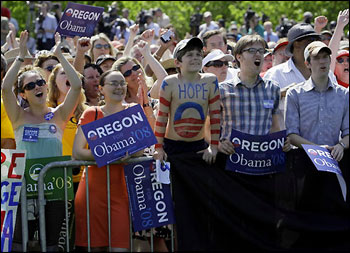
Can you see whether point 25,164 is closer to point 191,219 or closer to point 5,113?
point 5,113

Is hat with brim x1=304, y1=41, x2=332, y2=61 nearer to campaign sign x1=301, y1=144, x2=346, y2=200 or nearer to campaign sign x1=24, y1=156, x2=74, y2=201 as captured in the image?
campaign sign x1=301, y1=144, x2=346, y2=200

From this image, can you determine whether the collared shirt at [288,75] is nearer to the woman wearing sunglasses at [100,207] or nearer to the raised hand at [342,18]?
the raised hand at [342,18]

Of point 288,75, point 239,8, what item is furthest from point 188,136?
point 239,8

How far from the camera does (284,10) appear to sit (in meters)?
34.0

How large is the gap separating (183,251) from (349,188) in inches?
67.4

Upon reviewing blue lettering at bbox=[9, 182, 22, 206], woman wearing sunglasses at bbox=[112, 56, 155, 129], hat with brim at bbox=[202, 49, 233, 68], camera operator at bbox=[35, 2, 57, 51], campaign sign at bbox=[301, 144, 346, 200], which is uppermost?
camera operator at bbox=[35, 2, 57, 51]

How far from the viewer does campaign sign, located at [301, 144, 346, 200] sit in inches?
302

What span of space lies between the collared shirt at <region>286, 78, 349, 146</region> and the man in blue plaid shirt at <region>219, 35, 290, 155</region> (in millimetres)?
215

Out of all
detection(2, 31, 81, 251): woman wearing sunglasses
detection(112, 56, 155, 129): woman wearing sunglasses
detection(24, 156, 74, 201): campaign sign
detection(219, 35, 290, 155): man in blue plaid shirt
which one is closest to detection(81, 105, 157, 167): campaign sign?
detection(24, 156, 74, 201): campaign sign

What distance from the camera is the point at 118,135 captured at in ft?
24.7

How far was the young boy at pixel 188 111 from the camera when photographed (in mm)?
7648

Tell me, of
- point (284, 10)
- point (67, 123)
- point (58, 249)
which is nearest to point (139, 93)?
point (67, 123)

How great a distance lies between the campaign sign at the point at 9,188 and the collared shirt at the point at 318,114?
8.42 feet

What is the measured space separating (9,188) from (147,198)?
1.23m
